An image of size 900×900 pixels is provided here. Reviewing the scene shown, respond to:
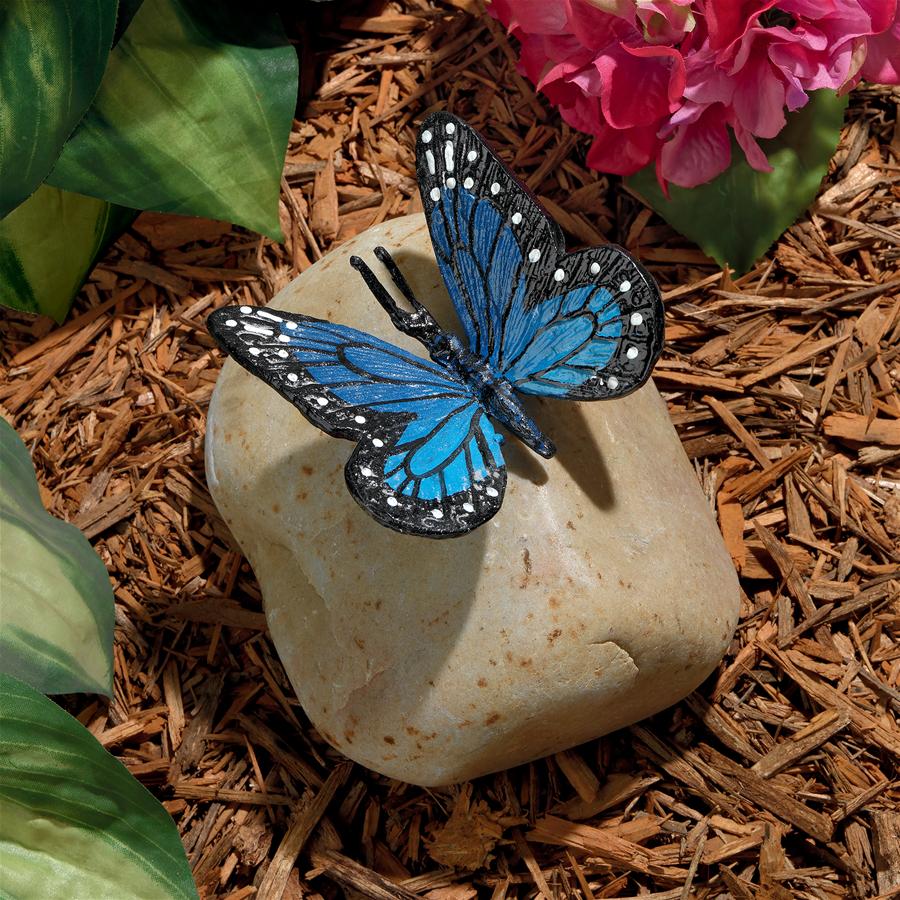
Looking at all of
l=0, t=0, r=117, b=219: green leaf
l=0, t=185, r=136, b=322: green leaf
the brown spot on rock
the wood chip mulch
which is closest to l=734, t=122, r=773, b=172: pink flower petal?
the wood chip mulch

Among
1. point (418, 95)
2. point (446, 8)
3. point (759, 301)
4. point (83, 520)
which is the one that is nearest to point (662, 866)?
point (759, 301)

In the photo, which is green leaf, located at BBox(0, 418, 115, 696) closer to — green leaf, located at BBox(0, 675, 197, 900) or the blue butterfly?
green leaf, located at BBox(0, 675, 197, 900)

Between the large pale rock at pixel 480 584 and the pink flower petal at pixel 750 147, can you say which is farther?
the pink flower petal at pixel 750 147

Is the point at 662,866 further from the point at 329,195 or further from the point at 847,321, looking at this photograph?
the point at 329,195

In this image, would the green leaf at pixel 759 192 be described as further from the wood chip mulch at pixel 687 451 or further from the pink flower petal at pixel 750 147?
the pink flower petal at pixel 750 147

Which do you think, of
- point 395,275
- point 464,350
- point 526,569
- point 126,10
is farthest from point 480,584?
point 126,10

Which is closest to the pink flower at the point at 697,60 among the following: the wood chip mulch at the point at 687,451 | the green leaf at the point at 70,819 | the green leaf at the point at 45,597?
the wood chip mulch at the point at 687,451
